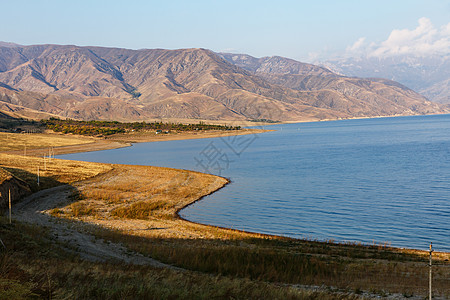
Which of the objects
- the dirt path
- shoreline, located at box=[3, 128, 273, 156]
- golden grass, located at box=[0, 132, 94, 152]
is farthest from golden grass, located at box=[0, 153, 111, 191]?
golden grass, located at box=[0, 132, 94, 152]

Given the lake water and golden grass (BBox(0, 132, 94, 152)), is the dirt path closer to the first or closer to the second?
the lake water

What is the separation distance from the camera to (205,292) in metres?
12.3

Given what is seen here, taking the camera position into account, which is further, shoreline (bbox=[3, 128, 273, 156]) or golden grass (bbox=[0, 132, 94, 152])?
shoreline (bbox=[3, 128, 273, 156])

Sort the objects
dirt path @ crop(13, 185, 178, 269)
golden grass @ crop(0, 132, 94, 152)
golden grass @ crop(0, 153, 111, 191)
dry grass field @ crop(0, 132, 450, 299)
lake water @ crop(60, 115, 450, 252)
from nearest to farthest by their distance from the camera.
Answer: dry grass field @ crop(0, 132, 450, 299), dirt path @ crop(13, 185, 178, 269), lake water @ crop(60, 115, 450, 252), golden grass @ crop(0, 153, 111, 191), golden grass @ crop(0, 132, 94, 152)

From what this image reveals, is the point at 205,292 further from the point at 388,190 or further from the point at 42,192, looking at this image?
the point at 388,190

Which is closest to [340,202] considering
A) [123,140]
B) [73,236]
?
[73,236]

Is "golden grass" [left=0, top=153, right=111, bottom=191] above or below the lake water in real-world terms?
above

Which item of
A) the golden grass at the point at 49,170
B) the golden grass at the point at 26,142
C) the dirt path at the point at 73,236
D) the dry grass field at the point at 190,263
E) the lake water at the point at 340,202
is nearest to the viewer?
the dry grass field at the point at 190,263

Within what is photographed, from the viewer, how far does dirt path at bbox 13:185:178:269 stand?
20.3 meters

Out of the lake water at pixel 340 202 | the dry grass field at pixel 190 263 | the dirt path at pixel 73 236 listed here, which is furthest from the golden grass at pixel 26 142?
the dirt path at pixel 73 236

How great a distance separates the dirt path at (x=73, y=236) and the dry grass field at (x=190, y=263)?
2.36ft

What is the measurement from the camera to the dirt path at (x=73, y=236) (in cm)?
2033

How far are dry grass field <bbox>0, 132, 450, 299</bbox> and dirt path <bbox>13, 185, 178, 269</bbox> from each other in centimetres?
72

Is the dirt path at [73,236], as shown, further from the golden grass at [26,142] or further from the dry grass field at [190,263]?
the golden grass at [26,142]
